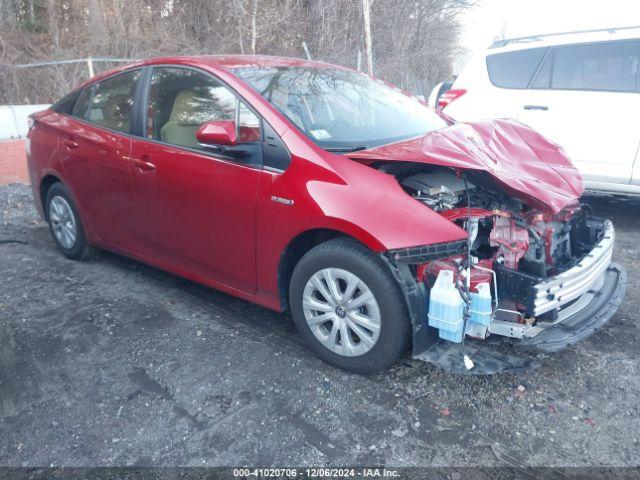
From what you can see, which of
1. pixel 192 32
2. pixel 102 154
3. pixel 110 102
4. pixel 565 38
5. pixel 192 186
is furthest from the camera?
pixel 192 32

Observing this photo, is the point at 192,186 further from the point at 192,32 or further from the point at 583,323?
the point at 192,32

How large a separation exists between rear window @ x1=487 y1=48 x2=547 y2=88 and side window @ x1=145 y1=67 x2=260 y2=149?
3.81 metres

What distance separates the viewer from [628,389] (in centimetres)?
281

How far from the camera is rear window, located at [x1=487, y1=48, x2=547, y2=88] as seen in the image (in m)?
5.82

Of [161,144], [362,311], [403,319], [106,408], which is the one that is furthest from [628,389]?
[161,144]

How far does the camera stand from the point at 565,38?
18.6ft

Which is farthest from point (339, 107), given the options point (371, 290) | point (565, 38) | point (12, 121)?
point (12, 121)

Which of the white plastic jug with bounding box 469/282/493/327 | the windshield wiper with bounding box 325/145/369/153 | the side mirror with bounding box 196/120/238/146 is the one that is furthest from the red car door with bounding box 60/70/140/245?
the white plastic jug with bounding box 469/282/493/327

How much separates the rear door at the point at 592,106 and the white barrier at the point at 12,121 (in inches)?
296

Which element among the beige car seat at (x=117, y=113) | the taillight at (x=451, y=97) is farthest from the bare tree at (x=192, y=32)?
the beige car seat at (x=117, y=113)

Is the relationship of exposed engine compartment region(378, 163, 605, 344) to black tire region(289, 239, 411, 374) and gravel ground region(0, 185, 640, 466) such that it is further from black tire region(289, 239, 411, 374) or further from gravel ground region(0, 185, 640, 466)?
gravel ground region(0, 185, 640, 466)

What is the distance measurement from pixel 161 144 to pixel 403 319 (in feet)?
6.66

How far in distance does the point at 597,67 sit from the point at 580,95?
33 cm

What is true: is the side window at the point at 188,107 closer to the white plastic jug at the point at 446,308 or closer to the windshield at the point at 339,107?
the windshield at the point at 339,107
